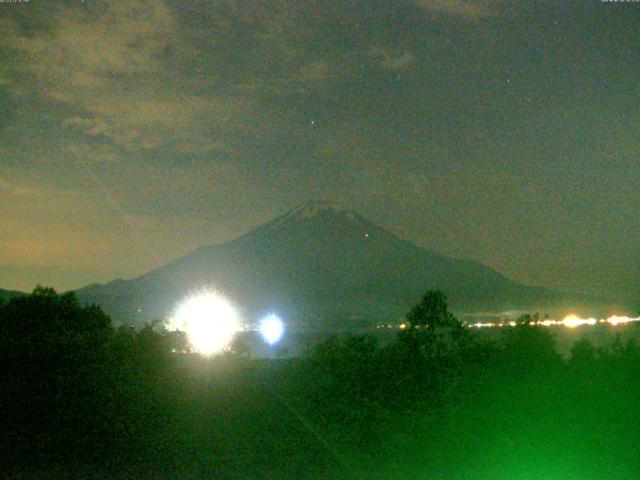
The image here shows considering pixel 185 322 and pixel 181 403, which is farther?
pixel 185 322

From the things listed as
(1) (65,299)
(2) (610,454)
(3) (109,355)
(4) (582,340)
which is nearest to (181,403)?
(3) (109,355)

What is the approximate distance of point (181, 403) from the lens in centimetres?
998

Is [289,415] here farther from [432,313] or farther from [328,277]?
[328,277]

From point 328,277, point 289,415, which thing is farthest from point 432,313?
point 328,277

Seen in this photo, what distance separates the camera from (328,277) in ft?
274

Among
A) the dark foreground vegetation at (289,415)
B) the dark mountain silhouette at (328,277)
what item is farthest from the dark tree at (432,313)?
the dark mountain silhouette at (328,277)

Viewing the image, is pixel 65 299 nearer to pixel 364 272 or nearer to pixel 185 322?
pixel 185 322

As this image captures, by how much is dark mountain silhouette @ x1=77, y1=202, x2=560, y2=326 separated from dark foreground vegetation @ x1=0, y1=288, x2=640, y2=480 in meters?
43.9

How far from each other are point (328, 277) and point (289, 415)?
73.3m

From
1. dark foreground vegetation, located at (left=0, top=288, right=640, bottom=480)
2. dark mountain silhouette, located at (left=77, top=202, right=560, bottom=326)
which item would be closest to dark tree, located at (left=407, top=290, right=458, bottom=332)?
dark foreground vegetation, located at (left=0, top=288, right=640, bottom=480)

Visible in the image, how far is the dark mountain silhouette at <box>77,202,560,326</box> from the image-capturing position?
216 ft

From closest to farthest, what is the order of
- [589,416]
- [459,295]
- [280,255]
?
[589,416]
[459,295]
[280,255]

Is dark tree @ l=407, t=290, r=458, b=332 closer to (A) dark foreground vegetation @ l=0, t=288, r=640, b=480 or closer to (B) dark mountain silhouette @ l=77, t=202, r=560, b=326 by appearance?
(A) dark foreground vegetation @ l=0, t=288, r=640, b=480

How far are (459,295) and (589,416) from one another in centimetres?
5667
